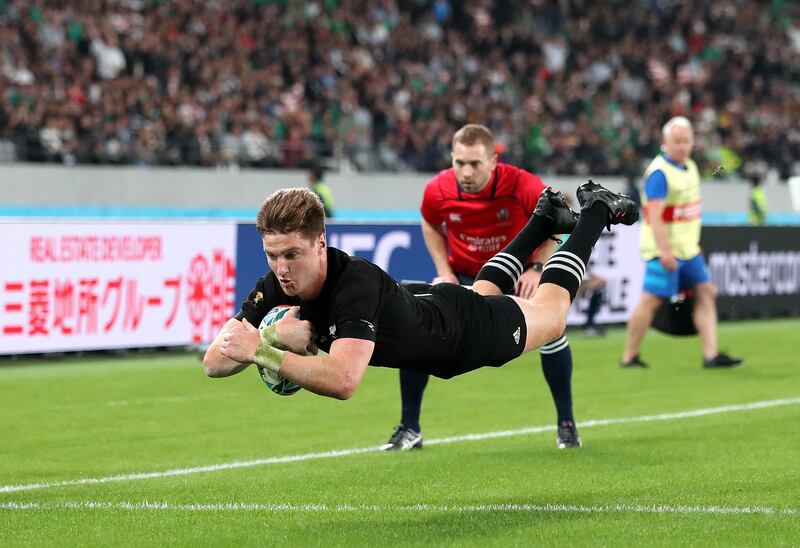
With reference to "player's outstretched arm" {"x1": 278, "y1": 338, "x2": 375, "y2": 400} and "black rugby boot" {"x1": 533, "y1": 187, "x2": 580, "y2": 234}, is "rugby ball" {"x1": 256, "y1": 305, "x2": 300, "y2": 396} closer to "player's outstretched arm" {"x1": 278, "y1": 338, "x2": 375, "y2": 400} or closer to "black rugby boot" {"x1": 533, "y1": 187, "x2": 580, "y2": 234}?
"player's outstretched arm" {"x1": 278, "y1": 338, "x2": 375, "y2": 400}

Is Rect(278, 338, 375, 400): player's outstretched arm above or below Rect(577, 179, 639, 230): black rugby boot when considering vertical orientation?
below

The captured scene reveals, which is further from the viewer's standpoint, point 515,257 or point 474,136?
point 474,136

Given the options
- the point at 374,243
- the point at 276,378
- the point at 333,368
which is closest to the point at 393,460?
the point at 276,378

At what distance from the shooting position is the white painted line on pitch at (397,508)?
7238 millimetres

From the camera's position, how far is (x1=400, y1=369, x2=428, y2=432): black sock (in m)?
10.1

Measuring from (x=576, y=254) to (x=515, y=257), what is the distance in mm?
554

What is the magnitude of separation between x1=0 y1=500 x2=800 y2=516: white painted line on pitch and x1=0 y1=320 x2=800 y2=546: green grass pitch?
2 cm

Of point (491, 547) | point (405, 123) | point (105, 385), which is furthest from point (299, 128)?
point (491, 547)

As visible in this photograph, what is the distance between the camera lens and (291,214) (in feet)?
21.5

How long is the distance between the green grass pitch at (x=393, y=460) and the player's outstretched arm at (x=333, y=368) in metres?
0.69

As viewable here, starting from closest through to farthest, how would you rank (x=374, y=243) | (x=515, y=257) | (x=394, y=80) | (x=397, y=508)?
1. (x=397, y=508)
2. (x=515, y=257)
3. (x=374, y=243)
4. (x=394, y=80)

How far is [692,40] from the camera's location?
136ft

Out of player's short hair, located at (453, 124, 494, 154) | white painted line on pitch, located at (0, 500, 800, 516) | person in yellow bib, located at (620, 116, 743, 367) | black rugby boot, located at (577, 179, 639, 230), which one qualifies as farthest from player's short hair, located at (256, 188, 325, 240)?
person in yellow bib, located at (620, 116, 743, 367)

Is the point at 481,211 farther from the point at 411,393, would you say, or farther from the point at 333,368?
the point at 333,368
